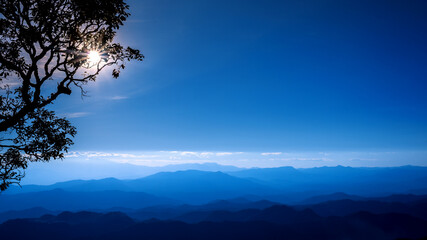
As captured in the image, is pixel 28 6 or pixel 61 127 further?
pixel 61 127

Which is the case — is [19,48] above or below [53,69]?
above

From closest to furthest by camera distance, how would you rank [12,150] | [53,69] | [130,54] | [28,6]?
[28,6] → [53,69] → [12,150] → [130,54]

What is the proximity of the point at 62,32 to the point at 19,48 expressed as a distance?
3432 millimetres

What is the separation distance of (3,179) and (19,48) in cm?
899

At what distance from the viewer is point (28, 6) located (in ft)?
45.2

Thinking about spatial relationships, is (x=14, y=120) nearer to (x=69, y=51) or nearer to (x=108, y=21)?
(x=69, y=51)

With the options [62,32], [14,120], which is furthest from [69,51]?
[14,120]

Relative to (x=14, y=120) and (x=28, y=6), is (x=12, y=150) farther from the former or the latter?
(x=28, y=6)

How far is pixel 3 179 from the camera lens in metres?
15.5

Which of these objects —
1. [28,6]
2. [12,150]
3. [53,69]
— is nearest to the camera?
[28,6]

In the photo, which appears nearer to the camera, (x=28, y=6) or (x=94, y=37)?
(x=28, y=6)

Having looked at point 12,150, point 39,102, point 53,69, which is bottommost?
point 12,150

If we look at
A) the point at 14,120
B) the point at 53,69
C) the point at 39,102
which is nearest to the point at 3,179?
the point at 14,120

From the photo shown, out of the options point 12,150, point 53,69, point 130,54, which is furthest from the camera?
point 130,54
